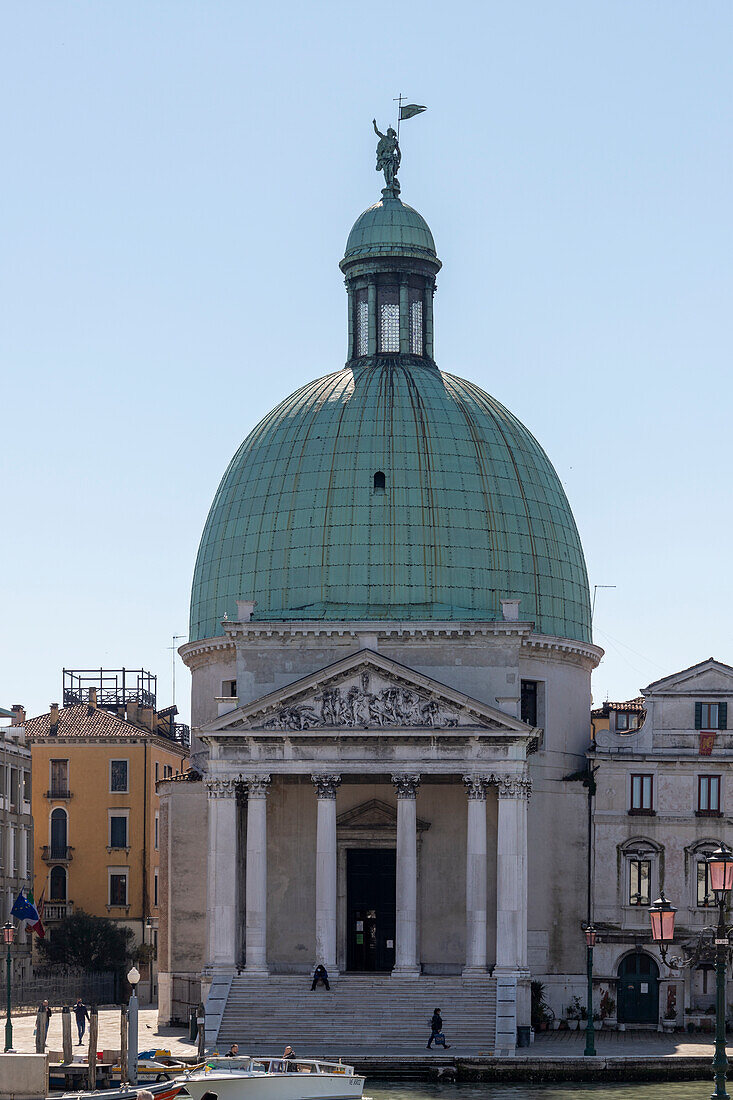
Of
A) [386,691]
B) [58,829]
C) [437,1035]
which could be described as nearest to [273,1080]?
[437,1035]

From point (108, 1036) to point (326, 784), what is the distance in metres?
9.91

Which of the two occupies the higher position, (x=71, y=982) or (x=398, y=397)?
(x=398, y=397)

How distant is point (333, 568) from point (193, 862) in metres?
11.1

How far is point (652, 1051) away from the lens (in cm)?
5591

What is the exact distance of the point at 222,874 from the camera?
6169 centimetres

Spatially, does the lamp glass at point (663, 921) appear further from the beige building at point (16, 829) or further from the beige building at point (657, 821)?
the beige building at point (16, 829)

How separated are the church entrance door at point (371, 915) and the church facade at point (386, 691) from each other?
7 centimetres

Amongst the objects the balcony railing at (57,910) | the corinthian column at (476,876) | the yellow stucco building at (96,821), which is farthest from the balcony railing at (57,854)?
the corinthian column at (476,876)

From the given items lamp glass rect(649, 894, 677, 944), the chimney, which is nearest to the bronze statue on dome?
the chimney

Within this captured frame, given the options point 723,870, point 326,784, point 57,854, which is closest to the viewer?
point 723,870

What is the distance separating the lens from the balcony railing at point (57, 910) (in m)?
88.6

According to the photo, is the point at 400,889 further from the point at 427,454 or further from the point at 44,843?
the point at 44,843

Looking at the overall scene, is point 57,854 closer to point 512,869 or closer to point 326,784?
point 326,784

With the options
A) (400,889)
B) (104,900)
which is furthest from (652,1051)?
(104,900)
